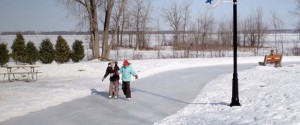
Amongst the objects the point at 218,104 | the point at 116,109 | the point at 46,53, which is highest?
the point at 46,53

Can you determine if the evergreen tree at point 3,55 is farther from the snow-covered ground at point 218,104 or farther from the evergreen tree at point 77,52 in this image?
the snow-covered ground at point 218,104

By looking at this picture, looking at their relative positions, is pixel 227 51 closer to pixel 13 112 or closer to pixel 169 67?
pixel 169 67

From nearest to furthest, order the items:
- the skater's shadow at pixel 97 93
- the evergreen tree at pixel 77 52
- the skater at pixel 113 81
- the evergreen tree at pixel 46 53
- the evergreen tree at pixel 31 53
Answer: the skater at pixel 113 81, the skater's shadow at pixel 97 93, the evergreen tree at pixel 31 53, the evergreen tree at pixel 46 53, the evergreen tree at pixel 77 52

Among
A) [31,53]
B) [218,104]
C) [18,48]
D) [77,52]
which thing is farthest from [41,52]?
[218,104]

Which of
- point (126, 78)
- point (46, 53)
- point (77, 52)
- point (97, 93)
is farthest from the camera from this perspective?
point (77, 52)

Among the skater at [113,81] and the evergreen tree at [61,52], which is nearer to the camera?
the skater at [113,81]

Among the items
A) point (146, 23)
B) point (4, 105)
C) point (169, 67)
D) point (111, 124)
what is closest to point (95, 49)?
point (169, 67)

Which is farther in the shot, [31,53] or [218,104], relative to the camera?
[31,53]

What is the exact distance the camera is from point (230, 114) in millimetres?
9586

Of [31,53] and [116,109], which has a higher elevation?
[31,53]

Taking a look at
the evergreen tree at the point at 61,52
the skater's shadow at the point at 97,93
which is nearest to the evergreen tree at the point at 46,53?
the evergreen tree at the point at 61,52

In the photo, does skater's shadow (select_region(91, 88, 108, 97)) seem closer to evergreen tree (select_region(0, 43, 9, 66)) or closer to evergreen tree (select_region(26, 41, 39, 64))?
evergreen tree (select_region(0, 43, 9, 66))

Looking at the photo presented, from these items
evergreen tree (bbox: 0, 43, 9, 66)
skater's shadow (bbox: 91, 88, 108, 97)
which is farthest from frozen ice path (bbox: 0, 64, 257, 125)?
evergreen tree (bbox: 0, 43, 9, 66)

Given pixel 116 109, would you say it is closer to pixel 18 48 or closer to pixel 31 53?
pixel 31 53
